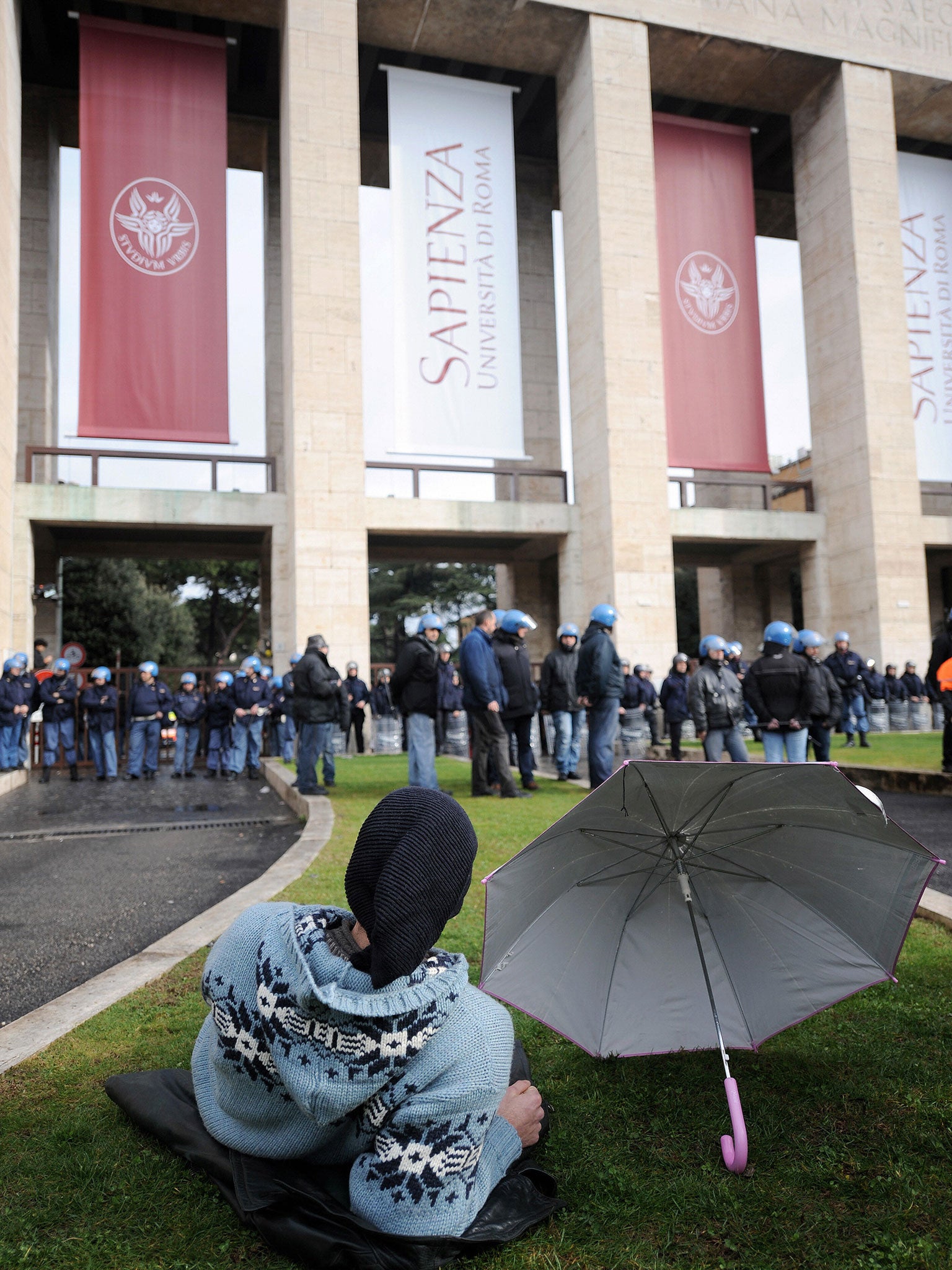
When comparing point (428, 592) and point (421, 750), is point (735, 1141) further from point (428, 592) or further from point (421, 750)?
point (428, 592)

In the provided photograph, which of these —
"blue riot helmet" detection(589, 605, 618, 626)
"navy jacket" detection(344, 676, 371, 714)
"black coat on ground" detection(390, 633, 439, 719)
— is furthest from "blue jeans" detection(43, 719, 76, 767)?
"blue riot helmet" detection(589, 605, 618, 626)

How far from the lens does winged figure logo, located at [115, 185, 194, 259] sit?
20.0 meters

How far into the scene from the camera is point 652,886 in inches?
102

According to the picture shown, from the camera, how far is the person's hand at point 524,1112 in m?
2.20

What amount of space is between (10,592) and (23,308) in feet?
28.0

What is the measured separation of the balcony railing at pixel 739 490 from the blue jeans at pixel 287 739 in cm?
1242

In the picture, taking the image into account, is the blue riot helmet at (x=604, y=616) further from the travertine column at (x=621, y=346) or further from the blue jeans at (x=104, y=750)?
the travertine column at (x=621, y=346)

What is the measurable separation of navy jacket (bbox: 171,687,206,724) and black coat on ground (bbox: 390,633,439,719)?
25.1 feet

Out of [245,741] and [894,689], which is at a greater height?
[894,689]

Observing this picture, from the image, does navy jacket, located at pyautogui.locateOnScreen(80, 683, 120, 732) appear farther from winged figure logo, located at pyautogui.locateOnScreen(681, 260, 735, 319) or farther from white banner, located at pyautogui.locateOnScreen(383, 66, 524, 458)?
winged figure logo, located at pyautogui.locateOnScreen(681, 260, 735, 319)

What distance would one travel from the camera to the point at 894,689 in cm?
2134

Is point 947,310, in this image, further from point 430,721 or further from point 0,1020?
point 0,1020

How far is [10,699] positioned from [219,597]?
28.6 meters

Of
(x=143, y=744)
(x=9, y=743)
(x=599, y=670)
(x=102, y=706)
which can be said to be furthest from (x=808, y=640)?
(x=9, y=743)
